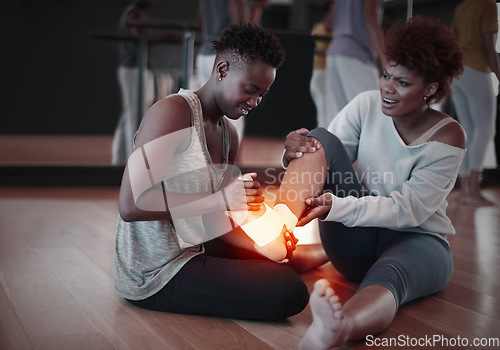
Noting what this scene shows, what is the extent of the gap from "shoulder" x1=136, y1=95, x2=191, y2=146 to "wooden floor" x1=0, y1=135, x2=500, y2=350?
40cm

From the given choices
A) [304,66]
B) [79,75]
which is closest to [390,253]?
[304,66]

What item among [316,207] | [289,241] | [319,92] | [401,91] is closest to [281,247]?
[289,241]

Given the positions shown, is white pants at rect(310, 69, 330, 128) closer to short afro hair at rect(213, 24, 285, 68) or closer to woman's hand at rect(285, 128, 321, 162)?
woman's hand at rect(285, 128, 321, 162)

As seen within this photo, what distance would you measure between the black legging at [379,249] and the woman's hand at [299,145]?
0.9 inches

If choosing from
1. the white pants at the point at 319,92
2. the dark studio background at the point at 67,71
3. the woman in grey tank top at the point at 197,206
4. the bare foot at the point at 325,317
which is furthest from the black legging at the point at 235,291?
the dark studio background at the point at 67,71

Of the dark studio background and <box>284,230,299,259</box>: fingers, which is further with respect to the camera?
the dark studio background

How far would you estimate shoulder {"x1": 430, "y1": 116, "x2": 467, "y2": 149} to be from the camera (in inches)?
53.3

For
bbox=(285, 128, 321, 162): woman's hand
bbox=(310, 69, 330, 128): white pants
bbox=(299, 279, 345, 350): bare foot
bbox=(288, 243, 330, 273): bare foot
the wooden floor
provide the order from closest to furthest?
bbox=(299, 279, 345, 350): bare foot, the wooden floor, bbox=(285, 128, 321, 162): woman's hand, bbox=(288, 243, 330, 273): bare foot, bbox=(310, 69, 330, 128): white pants

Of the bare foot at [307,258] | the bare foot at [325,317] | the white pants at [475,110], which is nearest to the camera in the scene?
the bare foot at [325,317]

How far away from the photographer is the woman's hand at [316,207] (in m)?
1.28

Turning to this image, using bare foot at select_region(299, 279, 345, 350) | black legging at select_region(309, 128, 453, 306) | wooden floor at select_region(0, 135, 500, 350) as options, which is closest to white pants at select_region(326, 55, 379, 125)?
wooden floor at select_region(0, 135, 500, 350)

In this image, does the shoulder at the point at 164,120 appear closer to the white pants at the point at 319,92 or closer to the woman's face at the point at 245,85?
the woman's face at the point at 245,85

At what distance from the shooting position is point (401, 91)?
4.52ft

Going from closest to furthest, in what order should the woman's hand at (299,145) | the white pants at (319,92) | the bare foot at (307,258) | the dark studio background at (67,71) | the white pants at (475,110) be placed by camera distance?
the woman's hand at (299,145)
the bare foot at (307,258)
the white pants at (475,110)
the white pants at (319,92)
the dark studio background at (67,71)
